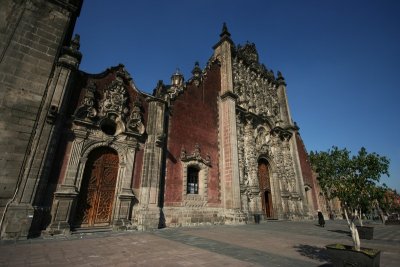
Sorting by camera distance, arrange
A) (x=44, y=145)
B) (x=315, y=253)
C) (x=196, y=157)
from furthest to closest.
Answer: (x=196, y=157) < (x=44, y=145) < (x=315, y=253)

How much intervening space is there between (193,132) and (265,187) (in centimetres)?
893

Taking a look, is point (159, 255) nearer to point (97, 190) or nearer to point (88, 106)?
point (97, 190)

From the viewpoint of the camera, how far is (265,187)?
18.8 meters

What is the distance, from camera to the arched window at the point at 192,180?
1390cm

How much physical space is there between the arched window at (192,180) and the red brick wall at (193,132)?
0.87 metres

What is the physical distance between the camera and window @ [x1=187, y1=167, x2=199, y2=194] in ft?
45.6

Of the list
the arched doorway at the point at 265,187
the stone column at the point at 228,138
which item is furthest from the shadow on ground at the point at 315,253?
the arched doorway at the point at 265,187

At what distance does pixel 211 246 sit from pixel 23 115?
8515 mm

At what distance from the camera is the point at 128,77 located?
12.6 metres

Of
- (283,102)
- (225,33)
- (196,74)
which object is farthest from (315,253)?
(283,102)

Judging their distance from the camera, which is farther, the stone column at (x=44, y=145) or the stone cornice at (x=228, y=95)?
the stone cornice at (x=228, y=95)

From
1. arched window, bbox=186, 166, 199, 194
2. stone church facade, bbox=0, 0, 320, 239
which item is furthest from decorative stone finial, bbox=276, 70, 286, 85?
arched window, bbox=186, 166, 199, 194

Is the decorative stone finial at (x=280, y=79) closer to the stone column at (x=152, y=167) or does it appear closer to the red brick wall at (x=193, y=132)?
the red brick wall at (x=193, y=132)

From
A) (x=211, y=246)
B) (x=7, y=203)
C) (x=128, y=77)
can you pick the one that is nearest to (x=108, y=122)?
(x=128, y=77)
